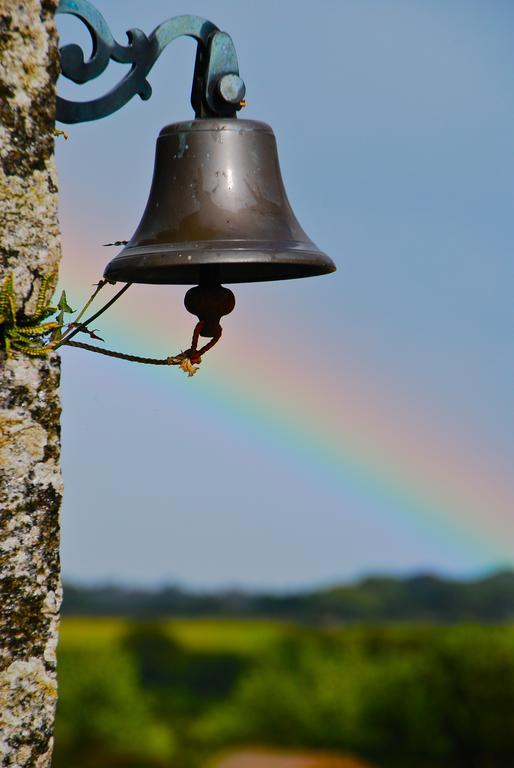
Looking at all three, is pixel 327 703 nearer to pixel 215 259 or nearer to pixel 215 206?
pixel 215 206

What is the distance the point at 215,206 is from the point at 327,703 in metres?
7.53

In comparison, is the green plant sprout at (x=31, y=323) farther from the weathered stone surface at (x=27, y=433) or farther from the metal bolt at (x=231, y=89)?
the metal bolt at (x=231, y=89)

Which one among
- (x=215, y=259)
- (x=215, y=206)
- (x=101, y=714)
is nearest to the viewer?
(x=215, y=259)

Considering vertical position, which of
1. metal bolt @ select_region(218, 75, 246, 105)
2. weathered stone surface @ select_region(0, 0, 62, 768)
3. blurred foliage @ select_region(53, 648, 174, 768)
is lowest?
blurred foliage @ select_region(53, 648, 174, 768)

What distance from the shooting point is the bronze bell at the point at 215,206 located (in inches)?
114

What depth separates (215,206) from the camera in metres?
2.98

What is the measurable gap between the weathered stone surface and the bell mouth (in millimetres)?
456

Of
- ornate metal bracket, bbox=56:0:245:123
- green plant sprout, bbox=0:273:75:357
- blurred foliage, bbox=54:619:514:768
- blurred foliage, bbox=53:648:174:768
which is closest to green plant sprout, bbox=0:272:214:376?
green plant sprout, bbox=0:273:75:357

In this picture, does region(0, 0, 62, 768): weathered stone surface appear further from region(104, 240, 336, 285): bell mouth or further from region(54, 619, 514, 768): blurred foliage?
region(54, 619, 514, 768): blurred foliage

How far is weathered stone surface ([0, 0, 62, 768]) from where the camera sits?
2.33 meters

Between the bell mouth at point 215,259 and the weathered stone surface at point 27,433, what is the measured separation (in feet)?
1.50

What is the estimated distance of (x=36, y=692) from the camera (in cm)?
236

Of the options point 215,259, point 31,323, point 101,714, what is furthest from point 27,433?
point 101,714

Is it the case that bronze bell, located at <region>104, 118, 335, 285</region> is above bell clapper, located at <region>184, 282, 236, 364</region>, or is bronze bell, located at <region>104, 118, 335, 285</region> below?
above
